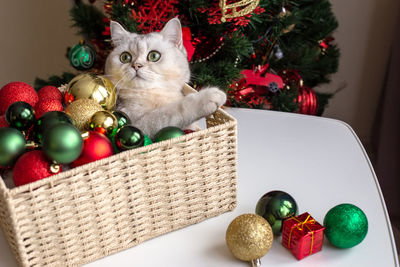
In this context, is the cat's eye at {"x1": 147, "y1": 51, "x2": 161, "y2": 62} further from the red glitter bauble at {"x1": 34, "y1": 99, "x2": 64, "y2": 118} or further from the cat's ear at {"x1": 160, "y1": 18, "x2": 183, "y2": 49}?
A: the red glitter bauble at {"x1": 34, "y1": 99, "x2": 64, "y2": 118}

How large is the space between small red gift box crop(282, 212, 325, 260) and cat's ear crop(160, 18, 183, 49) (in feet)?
1.38

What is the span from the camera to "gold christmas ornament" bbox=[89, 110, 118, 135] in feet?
2.17

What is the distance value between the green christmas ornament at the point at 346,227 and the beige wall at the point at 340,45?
1241mm

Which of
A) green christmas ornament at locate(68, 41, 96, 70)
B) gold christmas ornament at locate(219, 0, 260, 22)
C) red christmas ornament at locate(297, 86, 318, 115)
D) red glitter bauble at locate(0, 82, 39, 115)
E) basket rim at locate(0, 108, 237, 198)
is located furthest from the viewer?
red christmas ornament at locate(297, 86, 318, 115)

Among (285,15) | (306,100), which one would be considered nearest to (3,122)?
(285,15)

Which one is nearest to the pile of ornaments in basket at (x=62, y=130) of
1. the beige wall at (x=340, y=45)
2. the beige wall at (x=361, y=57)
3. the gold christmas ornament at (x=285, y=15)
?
the gold christmas ornament at (x=285, y=15)

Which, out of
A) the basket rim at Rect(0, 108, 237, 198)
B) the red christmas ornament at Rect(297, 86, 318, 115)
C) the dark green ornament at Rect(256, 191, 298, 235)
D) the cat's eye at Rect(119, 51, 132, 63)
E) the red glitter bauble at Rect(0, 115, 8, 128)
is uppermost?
the cat's eye at Rect(119, 51, 132, 63)

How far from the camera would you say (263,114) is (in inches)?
41.8

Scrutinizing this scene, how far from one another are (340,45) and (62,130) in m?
1.46

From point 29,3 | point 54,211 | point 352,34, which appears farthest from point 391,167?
point 29,3


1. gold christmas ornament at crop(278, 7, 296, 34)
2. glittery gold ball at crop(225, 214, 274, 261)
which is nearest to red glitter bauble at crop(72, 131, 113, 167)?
glittery gold ball at crop(225, 214, 274, 261)

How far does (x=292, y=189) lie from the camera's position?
2.62 feet

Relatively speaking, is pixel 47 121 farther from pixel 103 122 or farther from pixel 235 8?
pixel 235 8

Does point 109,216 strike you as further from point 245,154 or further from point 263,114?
point 263,114
